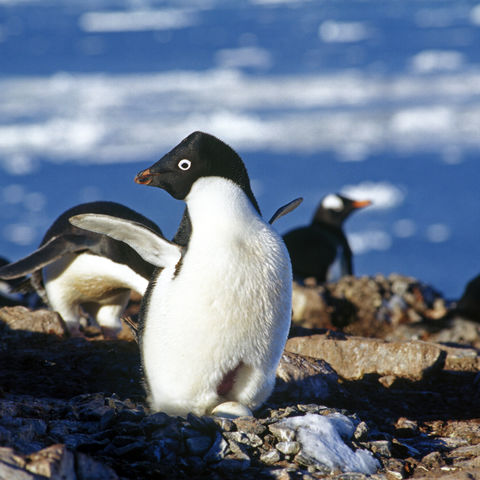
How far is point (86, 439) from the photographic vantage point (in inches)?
107

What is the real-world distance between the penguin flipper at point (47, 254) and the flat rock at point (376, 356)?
151cm

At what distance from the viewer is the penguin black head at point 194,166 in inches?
122

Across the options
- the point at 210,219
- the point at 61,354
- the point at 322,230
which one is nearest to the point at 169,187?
the point at 210,219

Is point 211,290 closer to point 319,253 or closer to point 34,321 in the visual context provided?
point 34,321

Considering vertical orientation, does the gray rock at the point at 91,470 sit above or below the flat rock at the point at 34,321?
above

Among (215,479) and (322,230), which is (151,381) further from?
(322,230)

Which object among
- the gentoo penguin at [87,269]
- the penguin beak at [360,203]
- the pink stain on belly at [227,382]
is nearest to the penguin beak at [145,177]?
the pink stain on belly at [227,382]

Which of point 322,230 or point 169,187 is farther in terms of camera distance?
point 322,230

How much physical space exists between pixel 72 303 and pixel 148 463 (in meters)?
2.72

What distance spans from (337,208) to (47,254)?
6.61 meters

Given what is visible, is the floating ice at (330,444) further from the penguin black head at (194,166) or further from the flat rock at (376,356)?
the flat rock at (376,356)

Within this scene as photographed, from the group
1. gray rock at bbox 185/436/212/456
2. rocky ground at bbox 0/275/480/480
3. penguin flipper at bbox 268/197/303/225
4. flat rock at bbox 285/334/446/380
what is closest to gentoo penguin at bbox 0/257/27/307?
rocky ground at bbox 0/275/480/480

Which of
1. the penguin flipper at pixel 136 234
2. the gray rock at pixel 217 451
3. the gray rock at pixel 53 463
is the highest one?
the penguin flipper at pixel 136 234

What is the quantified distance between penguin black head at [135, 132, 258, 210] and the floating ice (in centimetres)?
96
